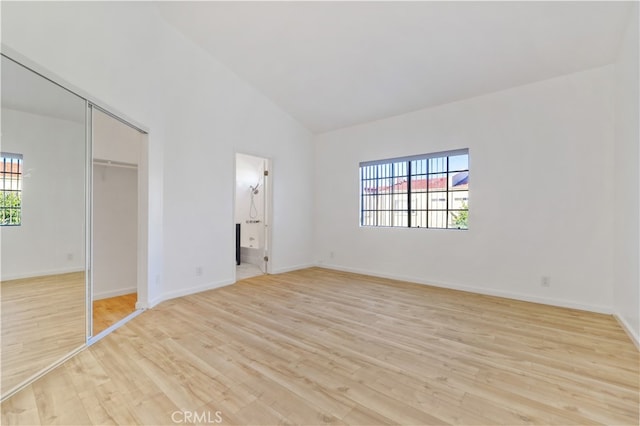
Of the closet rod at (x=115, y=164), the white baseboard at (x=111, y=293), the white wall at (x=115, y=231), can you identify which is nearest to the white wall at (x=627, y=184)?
the white wall at (x=115, y=231)

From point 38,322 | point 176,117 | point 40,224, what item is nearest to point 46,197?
point 40,224

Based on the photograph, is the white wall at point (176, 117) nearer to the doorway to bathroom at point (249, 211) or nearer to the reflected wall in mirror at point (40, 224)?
the reflected wall in mirror at point (40, 224)

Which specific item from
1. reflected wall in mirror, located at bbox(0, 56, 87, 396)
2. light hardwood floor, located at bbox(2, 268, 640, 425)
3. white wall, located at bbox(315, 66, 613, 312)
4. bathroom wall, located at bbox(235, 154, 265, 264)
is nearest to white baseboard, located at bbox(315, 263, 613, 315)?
white wall, located at bbox(315, 66, 613, 312)

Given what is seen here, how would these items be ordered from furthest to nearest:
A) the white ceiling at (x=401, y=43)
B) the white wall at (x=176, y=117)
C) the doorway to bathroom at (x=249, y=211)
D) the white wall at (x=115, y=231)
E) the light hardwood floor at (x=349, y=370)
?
the doorway to bathroom at (x=249, y=211)
the white wall at (x=115, y=231)
the white ceiling at (x=401, y=43)
the white wall at (x=176, y=117)
the light hardwood floor at (x=349, y=370)

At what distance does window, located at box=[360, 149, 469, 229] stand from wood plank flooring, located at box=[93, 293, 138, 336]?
12.4 feet

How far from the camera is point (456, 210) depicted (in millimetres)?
4285

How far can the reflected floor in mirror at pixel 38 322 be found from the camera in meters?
1.86

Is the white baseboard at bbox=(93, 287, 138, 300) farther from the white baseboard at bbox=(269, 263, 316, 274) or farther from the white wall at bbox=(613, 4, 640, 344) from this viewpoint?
the white wall at bbox=(613, 4, 640, 344)

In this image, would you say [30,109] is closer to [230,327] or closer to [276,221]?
[230,327]

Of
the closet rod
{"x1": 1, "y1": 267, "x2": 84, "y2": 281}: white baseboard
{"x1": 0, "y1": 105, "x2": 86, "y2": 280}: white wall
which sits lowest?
{"x1": 1, "y1": 267, "x2": 84, "y2": 281}: white baseboard

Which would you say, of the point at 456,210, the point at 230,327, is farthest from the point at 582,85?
the point at 230,327

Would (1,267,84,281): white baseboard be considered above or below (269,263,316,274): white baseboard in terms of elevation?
above

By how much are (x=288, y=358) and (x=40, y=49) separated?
2.78m

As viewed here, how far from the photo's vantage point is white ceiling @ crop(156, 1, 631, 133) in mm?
2742
